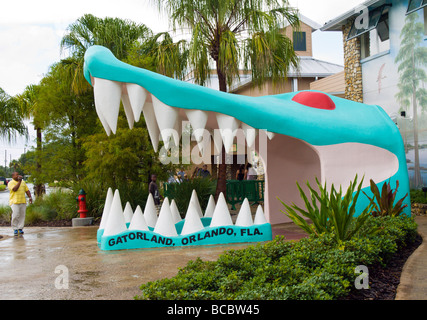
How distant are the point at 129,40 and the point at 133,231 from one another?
1140cm

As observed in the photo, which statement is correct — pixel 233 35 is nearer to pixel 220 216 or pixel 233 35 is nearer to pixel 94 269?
pixel 220 216

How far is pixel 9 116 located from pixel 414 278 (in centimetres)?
2215

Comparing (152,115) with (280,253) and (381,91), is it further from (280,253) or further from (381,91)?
(381,91)

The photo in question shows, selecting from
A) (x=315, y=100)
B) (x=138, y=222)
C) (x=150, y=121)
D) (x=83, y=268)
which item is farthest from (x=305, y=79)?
(x=83, y=268)

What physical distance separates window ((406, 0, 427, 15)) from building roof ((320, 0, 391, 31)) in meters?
0.84

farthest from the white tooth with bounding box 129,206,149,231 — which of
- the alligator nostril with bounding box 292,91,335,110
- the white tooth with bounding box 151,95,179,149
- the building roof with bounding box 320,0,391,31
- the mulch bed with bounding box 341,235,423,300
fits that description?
the building roof with bounding box 320,0,391,31

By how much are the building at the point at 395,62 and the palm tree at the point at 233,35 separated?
3.60m

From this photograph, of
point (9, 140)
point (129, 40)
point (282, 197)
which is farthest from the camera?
point (9, 140)

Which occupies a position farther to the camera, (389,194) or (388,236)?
(389,194)

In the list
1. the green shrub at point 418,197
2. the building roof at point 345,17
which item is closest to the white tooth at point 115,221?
the green shrub at point 418,197

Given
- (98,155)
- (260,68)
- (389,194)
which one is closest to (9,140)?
(98,155)

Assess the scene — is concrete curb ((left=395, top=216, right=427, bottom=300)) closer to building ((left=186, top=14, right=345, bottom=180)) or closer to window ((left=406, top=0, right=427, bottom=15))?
window ((left=406, top=0, right=427, bottom=15))

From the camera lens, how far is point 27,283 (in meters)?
3.75

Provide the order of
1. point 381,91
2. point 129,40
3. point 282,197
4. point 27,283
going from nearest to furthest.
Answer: point 27,283 → point 282,197 → point 381,91 → point 129,40
